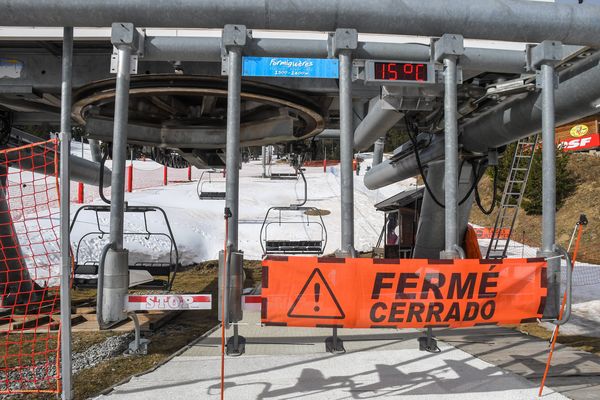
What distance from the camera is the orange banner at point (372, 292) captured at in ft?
12.1

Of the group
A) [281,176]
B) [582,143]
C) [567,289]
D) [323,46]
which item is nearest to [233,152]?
[323,46]

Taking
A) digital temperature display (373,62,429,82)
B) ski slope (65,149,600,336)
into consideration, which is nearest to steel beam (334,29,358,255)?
digital temperature display (373,62,429,82)

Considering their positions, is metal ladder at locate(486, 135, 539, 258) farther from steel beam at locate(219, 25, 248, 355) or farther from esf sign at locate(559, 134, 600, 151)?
esf sign at locate(559, 134, 600, 151)

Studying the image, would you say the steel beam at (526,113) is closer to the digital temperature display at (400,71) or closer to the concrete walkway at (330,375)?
the digital temperature display at (400,71)

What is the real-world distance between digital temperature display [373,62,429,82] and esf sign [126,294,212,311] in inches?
102

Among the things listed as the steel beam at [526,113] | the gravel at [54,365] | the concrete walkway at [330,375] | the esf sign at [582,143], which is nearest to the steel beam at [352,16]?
the steel beam at [526,113]

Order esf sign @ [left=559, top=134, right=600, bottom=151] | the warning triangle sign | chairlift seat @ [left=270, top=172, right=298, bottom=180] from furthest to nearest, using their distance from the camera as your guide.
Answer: esf sign @ [left=559, top=134, right=600, bottom=151] < chairlift seat @ [left=270, top=172, right=298, bottom=180] < the warning triangle sign

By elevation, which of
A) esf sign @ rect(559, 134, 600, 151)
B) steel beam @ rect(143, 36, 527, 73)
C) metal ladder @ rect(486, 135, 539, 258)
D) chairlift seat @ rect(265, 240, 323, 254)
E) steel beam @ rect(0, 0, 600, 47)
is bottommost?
chairlift seat @ rect(265, 240, 323, 254)

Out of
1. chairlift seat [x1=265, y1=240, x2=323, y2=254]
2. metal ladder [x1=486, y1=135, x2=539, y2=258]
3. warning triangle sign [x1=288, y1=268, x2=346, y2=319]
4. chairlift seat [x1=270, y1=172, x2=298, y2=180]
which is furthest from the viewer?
chairlift seat [x1=270, y1=172, x2=298, y2=180]

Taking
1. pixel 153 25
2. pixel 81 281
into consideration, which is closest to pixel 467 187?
pixel 153 25

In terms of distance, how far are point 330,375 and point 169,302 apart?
82.2 inches

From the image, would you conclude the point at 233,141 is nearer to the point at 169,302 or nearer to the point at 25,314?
the point at 169,302

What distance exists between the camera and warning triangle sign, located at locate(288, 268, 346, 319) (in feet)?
12.1

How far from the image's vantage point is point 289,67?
403cm
